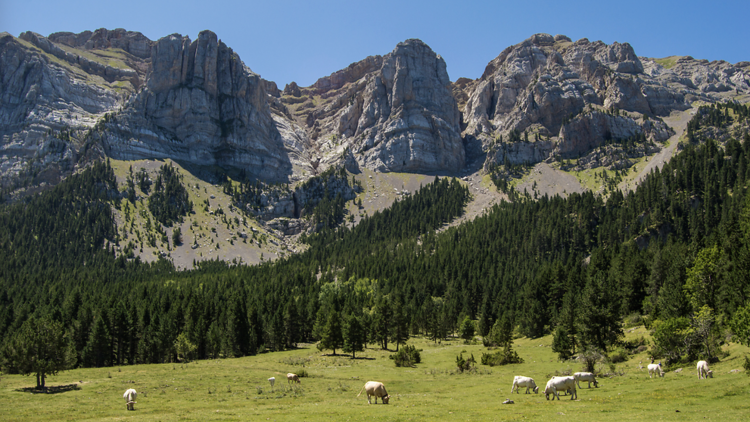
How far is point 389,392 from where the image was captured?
42.6 meters

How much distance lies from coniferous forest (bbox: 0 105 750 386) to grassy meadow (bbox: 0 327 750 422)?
221 inches

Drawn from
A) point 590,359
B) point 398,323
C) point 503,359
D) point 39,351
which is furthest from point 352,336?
point 39,351

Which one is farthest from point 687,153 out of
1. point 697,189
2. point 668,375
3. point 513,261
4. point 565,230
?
point 668,375

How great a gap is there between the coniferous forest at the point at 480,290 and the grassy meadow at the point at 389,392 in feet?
18.4

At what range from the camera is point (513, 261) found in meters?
156

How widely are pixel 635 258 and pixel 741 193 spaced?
71.8 m

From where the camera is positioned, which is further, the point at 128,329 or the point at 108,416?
the point at 128,329

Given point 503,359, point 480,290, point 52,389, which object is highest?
point 480,290

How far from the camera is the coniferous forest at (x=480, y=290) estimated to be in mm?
54375

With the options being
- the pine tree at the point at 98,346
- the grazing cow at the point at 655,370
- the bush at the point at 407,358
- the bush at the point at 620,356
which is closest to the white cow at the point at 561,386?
the grazing cow at the point at 655,370

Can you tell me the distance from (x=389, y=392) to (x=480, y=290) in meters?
96.0

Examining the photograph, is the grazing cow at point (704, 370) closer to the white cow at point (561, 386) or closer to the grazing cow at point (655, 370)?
the grazing cow at point (655, 370)

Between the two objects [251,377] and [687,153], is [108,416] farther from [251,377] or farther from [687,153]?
[687,153]

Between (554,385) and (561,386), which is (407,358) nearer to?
(554,385)
